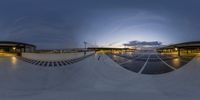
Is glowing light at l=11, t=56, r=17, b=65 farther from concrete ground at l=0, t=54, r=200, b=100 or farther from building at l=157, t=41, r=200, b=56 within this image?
building at l=157, t=41, r=200, b=56

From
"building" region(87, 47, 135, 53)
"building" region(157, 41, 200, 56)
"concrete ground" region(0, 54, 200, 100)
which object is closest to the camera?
"building" region(157, 41, 200, 56)

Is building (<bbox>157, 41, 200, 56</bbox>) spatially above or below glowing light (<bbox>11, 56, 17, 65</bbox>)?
above

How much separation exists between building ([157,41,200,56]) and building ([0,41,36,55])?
1.32m

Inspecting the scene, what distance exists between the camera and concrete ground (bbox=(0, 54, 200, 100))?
8.69 feet

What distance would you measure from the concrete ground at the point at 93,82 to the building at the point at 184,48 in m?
0.14

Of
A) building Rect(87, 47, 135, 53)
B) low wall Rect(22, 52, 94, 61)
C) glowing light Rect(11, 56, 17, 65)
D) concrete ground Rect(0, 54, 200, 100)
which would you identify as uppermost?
building Rect(87, 47, 135, 53)

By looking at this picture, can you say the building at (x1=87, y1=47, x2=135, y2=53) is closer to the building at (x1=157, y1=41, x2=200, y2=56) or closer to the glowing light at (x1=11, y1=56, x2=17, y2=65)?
→ the building at (x1=157, y1=41, x2=200, y2=56)

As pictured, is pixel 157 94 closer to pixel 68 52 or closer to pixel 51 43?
pixel 68 52

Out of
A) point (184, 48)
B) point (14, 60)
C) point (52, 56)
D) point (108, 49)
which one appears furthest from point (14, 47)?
point (184, 48)

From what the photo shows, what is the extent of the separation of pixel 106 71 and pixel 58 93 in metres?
0.68

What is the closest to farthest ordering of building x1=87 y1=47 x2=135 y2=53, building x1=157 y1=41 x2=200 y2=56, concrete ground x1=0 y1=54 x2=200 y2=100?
building x1=157 y1=41 x2=200 y2=56 < building x1=87 y1=47 x2=135 y2=53 < concrete ground x1=0 y1=54 x2=200 y2=100

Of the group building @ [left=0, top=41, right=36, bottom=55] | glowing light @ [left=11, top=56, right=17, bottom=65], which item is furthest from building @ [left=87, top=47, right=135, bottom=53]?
glowing light @ [left=11, top=56, right=17, bottom=65]

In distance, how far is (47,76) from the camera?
8.87ft

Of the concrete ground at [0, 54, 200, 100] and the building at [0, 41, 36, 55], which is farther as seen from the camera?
the concrete ground at [0, 54, 200, 100]
